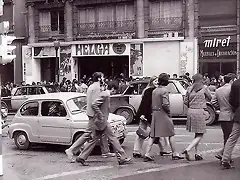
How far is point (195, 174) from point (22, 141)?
16.8ft

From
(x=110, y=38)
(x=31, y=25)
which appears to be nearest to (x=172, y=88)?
(x=110, y=38)

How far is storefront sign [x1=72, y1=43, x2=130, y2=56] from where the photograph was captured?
26328 millimetres

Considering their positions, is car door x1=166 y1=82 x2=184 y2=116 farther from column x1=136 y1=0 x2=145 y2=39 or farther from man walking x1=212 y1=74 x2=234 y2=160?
column x1=136 y1=0 x2=145 y2=39

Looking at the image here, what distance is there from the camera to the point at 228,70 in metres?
24.0

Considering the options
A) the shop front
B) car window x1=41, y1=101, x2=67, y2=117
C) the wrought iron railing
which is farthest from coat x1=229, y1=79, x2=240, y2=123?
the wrought iron railing

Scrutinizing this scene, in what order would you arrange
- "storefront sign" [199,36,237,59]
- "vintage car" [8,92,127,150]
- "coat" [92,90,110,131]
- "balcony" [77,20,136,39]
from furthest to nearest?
"balcony" [77,20,136,39], "storefront sign" [199,36,237,59], "vintage car" [8,92,127,150], "coat" [92,90,110,131]

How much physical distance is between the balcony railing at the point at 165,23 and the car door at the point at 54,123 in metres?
15.8

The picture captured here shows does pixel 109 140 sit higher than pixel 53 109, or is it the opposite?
pixel 53 109

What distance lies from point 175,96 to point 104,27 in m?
13.1

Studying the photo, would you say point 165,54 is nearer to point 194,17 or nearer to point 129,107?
point 194,17

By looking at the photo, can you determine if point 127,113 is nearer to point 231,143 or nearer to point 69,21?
point 231,143

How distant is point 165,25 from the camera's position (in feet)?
83.4

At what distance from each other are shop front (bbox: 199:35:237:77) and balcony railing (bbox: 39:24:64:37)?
9.59 meters

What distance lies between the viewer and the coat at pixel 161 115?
8898mm
